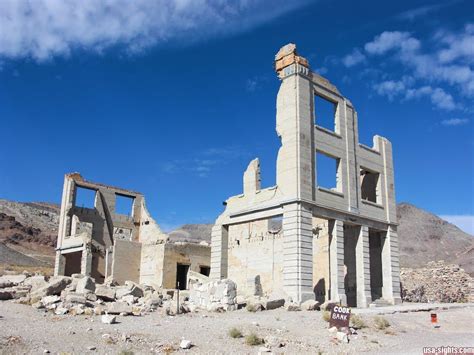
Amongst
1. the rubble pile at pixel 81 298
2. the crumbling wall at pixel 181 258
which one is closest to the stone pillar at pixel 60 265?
the crumbling wall at pixel 181 258

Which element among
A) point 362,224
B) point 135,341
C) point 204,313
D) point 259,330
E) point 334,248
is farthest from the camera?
point 362,224

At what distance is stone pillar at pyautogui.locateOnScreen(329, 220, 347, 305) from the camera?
75.6 ft

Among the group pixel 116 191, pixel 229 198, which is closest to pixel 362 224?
pixel 229 198

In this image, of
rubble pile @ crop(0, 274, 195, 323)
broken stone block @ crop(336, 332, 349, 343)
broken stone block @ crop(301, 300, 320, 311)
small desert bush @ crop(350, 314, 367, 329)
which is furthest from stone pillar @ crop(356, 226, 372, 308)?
broken stone block @ crop(336, 332, 349, 343)

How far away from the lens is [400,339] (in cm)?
1495

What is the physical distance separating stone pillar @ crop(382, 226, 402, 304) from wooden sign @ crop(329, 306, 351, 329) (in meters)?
12.7

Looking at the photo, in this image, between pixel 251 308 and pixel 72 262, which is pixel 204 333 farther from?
pixel 72 262

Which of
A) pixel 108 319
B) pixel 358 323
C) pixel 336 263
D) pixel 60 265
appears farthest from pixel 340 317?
pixel 60 265

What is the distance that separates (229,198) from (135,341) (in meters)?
14.5

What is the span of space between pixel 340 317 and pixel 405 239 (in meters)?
50.5

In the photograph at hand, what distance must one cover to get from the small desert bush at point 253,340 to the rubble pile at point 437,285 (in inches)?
883

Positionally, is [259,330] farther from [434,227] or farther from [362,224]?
[434,227]

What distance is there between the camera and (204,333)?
13539 mm

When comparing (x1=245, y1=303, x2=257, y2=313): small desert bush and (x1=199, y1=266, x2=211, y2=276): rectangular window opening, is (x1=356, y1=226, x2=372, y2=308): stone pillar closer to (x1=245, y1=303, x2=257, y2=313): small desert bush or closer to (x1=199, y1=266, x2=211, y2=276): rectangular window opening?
(x1=245, y1=303, x2=257, y2=313): small desert bush
